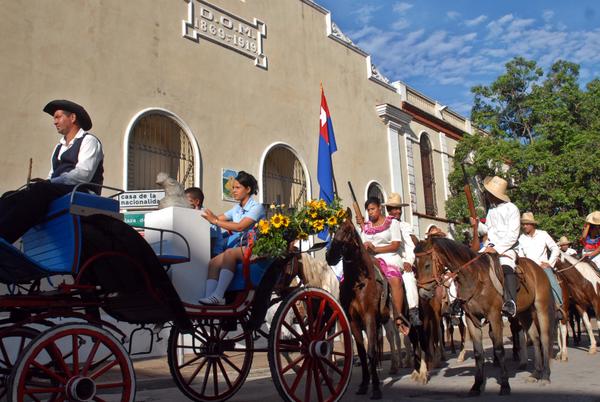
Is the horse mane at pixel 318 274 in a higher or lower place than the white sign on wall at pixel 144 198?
lower

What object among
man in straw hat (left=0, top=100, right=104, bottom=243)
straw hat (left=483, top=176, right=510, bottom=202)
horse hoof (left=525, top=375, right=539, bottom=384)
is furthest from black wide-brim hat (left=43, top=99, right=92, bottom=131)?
horse hoof (left=525, top=375, right=539, bottom=384)

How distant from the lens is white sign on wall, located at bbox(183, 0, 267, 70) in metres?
13.3

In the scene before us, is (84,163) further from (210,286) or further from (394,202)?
(394,202)

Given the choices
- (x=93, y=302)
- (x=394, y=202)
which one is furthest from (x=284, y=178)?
(x=93, y=302)

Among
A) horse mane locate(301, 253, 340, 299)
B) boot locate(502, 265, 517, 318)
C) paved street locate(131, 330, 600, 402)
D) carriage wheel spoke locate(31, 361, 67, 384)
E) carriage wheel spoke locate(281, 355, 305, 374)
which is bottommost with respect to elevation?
paved street locate(131, 330, 600, 402)

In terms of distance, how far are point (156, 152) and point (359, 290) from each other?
25.3 feet

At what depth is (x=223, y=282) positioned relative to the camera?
16.1 feet

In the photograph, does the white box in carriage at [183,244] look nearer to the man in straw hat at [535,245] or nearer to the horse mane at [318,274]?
the horse mane at [318,274]

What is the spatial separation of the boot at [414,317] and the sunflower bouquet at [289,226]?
235 centimetres

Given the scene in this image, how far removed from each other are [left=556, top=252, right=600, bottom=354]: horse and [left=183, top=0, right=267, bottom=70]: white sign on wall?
9197 millimetres

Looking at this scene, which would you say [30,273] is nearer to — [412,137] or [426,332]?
[426,332]

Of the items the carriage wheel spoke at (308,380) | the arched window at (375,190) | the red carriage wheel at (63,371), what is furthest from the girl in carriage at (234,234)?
the arched window at (375,190)

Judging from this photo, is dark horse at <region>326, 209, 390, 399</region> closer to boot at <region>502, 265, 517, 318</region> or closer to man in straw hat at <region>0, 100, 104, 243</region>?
boot at <region>502, 265, 517, 318</region>

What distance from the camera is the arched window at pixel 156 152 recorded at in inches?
468
